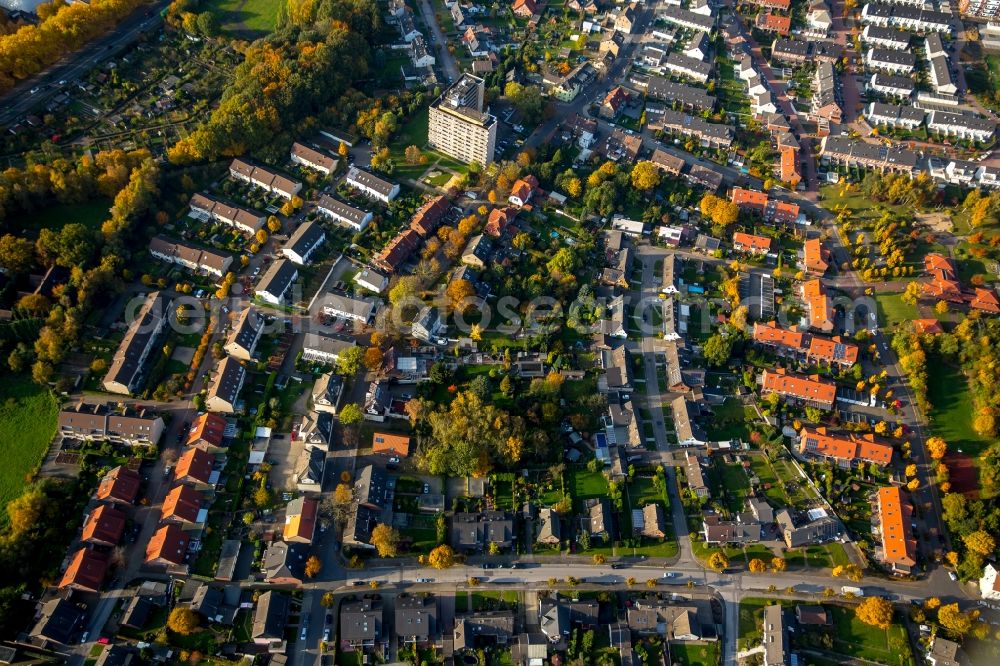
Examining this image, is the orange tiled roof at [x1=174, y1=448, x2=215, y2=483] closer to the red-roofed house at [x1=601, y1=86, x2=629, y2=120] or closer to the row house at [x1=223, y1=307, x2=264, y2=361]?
the row house at [x1=223, y1=307, x2=264, y2=361]

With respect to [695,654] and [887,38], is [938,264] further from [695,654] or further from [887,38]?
[695,654]

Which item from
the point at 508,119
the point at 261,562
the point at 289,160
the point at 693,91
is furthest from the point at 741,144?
the point at 261,562

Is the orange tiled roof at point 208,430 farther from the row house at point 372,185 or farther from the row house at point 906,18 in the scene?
the row house at point 906,18

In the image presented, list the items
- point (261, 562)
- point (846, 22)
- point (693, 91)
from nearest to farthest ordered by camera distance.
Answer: point (261, 562) < point (693, 91) < point (846, 22)

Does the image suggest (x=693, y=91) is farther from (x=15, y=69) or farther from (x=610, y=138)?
(x=15, y=69)

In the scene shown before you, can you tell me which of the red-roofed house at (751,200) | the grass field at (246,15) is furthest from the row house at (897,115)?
the grass field at (246,15)

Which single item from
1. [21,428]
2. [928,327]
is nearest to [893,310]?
[928,327]
